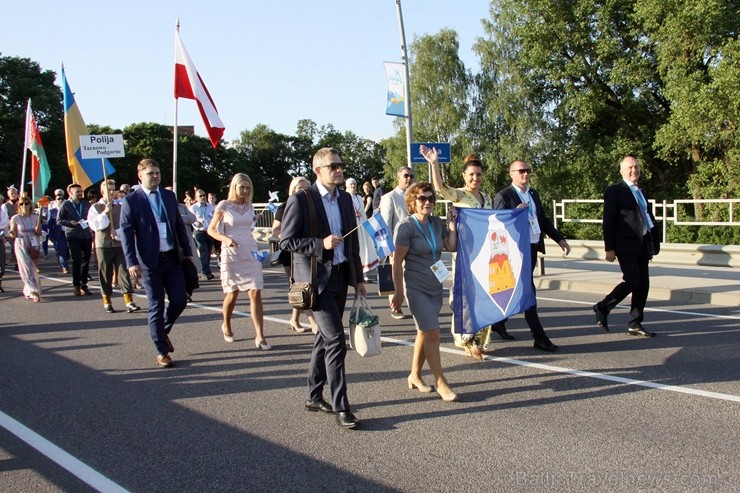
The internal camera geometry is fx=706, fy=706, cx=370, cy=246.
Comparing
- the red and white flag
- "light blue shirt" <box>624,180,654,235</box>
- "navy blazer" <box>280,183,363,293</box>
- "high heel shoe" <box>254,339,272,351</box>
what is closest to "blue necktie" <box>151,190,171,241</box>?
"high heel shoe" <box>254,339,272,351</box>

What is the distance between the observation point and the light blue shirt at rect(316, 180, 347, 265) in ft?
17.2

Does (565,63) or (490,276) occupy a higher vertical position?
(565,63)

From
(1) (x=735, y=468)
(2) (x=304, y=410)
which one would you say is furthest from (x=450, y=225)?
(1) (x=735, y=468)

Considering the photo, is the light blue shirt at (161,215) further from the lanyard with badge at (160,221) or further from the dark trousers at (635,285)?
the dark trousers at (635,285)

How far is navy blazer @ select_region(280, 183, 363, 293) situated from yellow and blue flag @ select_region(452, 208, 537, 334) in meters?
1.41

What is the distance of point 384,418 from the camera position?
16.9 feet

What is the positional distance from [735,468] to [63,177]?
60.4 m

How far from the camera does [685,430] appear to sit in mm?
4672

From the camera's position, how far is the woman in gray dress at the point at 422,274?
5.54 metres

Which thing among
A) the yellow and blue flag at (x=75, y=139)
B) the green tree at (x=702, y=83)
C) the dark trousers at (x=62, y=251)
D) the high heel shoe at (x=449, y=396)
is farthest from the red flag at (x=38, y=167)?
the green tree at (x=702, y=83)

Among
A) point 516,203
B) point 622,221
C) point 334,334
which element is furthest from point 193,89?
point 334,334

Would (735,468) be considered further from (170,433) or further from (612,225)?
(612,225)

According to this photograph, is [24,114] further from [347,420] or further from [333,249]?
[347,420]

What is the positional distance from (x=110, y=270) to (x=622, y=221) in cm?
756
